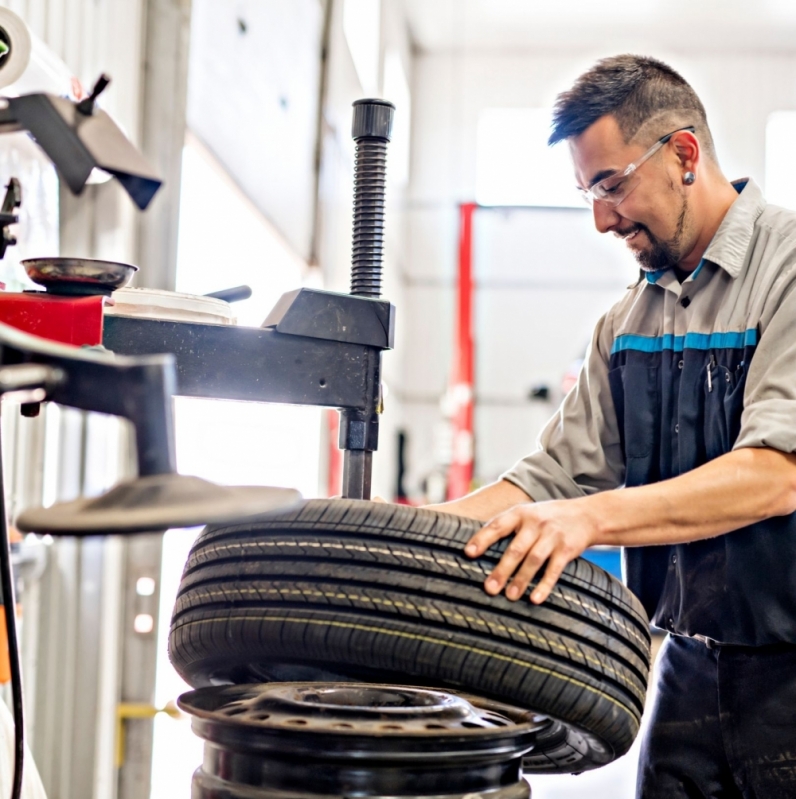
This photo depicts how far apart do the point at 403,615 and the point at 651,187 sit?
0.94 metres

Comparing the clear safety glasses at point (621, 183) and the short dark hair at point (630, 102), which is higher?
the short dark hair at point (630, 102)

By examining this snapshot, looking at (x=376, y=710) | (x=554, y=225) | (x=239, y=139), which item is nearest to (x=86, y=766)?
(x=376, y=710)

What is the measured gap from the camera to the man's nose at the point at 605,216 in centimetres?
170

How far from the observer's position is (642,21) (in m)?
9.16

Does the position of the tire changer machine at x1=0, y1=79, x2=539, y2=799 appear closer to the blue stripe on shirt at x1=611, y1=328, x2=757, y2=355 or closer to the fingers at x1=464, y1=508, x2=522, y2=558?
the fingers at x1=464, y1=508, x2=522, y2=558

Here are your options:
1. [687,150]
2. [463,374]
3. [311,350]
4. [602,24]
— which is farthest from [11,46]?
[602,24]

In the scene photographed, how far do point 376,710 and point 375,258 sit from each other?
0.61 meters

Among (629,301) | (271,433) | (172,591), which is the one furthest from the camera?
(271,433)

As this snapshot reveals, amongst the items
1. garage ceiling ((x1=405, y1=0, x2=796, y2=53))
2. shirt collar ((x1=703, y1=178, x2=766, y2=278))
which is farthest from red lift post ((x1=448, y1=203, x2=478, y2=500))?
shirt collar ((x1=703, y1=178, x2=766, y2=278))

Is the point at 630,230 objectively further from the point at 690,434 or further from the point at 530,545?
the point at 530,545

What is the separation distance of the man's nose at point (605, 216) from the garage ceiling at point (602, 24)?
7.87 metres

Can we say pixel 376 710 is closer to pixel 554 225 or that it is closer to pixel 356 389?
pixel 356 389

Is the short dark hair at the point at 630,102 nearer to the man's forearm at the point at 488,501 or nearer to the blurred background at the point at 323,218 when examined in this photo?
the man's forearm at the point at 488,501

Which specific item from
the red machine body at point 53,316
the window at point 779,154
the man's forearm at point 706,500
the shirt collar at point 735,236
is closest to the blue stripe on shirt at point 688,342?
the shirt collar at point 735,236
